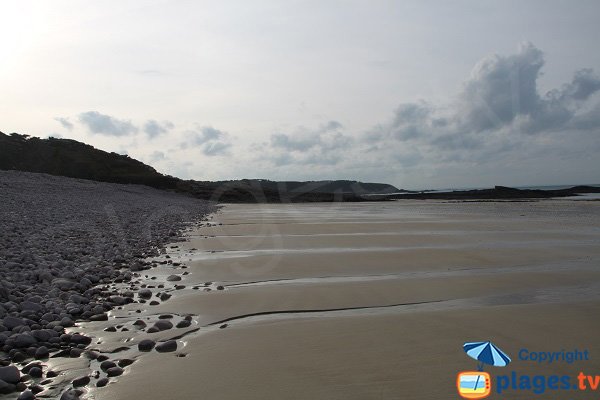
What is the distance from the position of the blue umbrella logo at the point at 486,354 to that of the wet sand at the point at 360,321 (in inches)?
3.0

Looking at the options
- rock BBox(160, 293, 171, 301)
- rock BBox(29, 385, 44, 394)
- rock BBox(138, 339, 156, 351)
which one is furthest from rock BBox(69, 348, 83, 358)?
rock BBox(160, 293, 171, 301)

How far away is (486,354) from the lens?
3777 mm

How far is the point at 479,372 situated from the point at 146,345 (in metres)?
2.92

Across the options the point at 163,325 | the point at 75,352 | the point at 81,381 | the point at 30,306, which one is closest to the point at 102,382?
the point at 81,381

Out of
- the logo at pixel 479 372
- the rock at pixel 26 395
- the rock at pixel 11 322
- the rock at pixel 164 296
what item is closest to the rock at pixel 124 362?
the rock at pixel 26 395

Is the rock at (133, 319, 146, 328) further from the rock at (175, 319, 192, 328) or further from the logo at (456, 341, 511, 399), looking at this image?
the logo at (456, 341, 511, 399)

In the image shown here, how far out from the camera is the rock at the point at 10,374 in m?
3.12

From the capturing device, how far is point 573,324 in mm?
4551

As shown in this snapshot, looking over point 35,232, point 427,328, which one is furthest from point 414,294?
point 35,232

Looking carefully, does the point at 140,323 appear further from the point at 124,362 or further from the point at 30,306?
the point at 30,306

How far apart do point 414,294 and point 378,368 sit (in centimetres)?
279

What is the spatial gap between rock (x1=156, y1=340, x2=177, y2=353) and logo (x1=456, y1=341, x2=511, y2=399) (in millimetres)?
2487

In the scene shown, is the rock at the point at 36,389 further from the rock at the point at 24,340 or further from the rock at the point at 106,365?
the rock at the point at 24,340

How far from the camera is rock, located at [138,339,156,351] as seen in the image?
3936 mm
